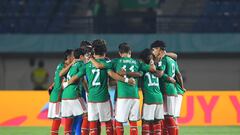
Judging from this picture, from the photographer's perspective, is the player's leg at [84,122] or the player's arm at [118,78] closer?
the player's arm at [118,78]

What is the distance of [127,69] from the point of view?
14922 mm

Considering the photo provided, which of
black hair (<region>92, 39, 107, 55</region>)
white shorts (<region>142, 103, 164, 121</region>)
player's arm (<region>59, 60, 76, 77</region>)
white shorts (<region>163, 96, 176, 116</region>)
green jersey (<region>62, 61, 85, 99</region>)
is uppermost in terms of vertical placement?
black hair (<region>92, 39, 107, 55</region>)

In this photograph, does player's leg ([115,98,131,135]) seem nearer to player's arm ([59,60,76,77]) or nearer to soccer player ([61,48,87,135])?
soccer player ([61,48,87,135])

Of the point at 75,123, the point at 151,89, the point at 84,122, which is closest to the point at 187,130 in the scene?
the point at 75,123

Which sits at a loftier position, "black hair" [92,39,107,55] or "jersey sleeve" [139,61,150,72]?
"black hair" [92,39,107,55]

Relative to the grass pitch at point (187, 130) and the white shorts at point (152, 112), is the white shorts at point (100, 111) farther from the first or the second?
the grass pitch at point (187, 130)

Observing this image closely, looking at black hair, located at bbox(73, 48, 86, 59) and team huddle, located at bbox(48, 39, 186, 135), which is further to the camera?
black hair, located at bbox(73, 48, 86, 59)

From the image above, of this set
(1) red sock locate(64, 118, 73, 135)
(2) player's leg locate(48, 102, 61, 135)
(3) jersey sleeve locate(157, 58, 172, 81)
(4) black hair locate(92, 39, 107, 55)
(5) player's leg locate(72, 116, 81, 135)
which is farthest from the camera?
(2) player's leg locate(48, 102, 61, 135)

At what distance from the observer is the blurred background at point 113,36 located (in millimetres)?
29422

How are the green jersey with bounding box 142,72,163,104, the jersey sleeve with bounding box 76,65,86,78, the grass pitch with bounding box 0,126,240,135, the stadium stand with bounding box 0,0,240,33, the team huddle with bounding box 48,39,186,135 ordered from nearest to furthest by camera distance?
1. the team huddle with bounding box 48,39,186,135
2. the green jersey with bounding box 142,72,163,104
3. the jersey sleeve with bounding box 76,65,86,78
4. the grass pitch with bounding box 0,126,240,135
5. the stadium stand with bounding box 0,0,240,33

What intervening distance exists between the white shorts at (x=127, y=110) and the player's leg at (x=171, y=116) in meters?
0.97

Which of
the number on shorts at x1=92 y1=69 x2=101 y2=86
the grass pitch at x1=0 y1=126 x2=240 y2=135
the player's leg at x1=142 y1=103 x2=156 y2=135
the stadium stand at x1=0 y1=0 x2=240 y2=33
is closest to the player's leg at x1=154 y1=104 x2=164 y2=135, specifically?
the player's leg at x1=142 y1=103 x2=156 y2=135

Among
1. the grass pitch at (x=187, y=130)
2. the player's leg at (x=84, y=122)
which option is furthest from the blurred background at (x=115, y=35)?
the player's leg at (x=84, y=122)

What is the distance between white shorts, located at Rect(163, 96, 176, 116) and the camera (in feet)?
52.0
